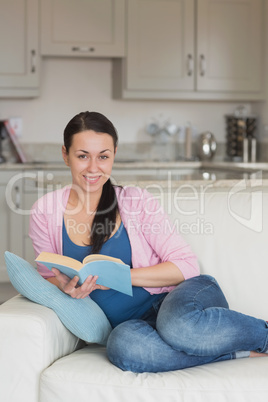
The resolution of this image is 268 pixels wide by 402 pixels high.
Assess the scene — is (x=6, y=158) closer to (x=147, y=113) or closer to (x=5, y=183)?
(x=5, y=183)

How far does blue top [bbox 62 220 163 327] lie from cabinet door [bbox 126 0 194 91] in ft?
9.53

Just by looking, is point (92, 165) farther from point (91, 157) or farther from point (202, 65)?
point (202, 65)

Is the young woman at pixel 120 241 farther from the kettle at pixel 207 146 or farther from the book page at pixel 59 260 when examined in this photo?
the kettle at pixel 207 146

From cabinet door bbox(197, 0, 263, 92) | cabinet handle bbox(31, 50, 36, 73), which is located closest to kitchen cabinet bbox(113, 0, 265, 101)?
cabinet door bbox(197, 0, 263, 92)

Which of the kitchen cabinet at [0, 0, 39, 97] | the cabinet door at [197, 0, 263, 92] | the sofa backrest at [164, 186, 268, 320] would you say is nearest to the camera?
the sofa backrest at [164, 186, 268, 320]

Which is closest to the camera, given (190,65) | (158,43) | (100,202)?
(100,202)

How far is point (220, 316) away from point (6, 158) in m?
3.42

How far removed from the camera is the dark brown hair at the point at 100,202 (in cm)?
190

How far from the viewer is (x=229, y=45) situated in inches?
189

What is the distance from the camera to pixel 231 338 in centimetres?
168

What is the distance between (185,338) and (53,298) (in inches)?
15.6

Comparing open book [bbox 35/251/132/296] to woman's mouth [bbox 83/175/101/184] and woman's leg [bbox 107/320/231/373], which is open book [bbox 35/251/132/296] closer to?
woman's leg [bbox 107/320/231/373]

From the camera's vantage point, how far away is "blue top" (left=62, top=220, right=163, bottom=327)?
6.23 ft

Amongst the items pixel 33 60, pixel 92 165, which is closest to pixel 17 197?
pixel 33 60
